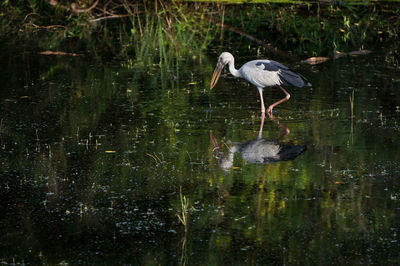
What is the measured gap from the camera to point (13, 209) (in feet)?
Result: 22.5

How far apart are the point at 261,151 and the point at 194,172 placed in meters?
1.12

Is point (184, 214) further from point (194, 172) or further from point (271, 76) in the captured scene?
point (271, 76)

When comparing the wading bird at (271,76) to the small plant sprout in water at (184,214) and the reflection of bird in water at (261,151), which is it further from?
the small plant sprout in water at (184,214)

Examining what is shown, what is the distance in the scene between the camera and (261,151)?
862 cm

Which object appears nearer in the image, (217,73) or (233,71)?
(233,71)

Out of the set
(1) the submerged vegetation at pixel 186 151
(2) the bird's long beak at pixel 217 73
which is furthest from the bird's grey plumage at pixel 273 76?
(2) the bird's long beak at pixel 217 73

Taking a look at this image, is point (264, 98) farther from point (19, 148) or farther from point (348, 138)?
point (19, 148)

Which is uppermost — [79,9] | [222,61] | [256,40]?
[79,9]

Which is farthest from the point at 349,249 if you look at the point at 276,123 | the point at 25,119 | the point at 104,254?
the point at 25,119

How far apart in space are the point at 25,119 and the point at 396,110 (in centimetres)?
507

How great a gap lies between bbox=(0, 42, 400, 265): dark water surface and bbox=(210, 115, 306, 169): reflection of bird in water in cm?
4

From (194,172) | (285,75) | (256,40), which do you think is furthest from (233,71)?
(256,40)

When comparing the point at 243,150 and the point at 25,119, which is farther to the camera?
the point at 25,119

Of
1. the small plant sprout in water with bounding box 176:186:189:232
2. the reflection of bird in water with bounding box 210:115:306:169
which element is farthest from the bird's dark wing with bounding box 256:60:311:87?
the small plant sprout in water with bounding box 176:186:189:232
